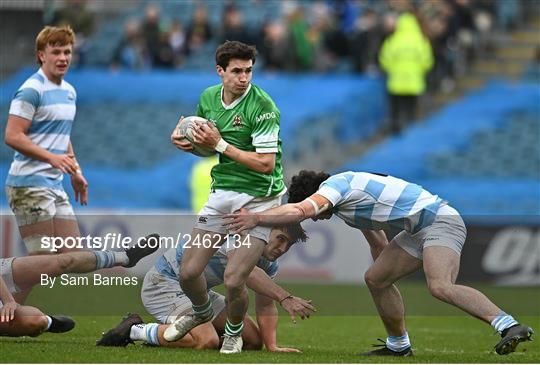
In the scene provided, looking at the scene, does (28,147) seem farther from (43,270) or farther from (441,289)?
(441,289)

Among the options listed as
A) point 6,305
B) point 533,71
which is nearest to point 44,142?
point 6,305

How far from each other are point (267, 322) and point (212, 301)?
482mm

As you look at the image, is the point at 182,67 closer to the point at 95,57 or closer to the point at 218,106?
the point at 95,57

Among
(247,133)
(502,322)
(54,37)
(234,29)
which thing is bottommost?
(234,29)

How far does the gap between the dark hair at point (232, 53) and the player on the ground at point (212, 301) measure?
131cm

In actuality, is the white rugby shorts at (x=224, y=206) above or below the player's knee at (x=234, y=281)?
above

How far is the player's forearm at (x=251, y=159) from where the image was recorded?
10.2 meters

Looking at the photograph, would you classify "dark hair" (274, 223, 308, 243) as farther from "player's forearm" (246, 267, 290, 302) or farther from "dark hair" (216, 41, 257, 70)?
"dark hair" (216, 41, 257, 70)

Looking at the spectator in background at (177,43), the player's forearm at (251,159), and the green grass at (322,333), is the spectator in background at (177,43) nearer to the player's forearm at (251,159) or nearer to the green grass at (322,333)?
the green grass at (322,333)

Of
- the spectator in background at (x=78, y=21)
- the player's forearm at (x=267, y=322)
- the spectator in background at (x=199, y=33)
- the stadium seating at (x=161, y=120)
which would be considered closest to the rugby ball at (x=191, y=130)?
the player's forearm at (x=267, y=322)

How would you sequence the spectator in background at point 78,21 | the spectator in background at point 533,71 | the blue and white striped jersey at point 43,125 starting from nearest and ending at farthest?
the blue and white striped jersey at point 43,125
the spectator in background at point 533,71
the spectator in background at point 78,21

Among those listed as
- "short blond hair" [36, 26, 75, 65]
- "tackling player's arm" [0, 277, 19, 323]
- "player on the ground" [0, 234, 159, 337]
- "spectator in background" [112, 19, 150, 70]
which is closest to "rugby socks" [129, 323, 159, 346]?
"player on the ground" [0, 234, 159, 337]

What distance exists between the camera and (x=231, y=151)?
10188mm

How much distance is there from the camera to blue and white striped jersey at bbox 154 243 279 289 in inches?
428
